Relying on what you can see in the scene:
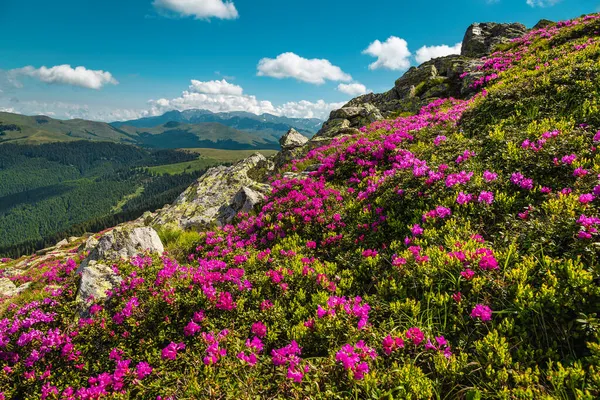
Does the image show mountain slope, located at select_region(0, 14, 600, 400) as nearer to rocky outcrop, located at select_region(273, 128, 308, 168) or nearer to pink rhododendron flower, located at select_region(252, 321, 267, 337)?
pink rhododendron flower, located at select_region(252, 321, 267, 337)

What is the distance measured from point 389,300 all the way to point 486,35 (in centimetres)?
5318

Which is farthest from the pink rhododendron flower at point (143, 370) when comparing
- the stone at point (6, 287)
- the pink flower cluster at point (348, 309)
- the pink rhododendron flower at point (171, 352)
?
the stone at point (6, 287)

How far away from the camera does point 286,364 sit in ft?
16.3

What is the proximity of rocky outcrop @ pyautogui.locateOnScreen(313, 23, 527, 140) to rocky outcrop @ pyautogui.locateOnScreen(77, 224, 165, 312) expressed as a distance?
58.2 feet

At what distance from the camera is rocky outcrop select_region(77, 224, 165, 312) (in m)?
8.30

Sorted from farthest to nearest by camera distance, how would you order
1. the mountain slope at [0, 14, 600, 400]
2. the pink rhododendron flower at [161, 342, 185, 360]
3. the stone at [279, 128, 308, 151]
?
1. the stone at [279, 128, 308, 151]
2. the pink rhododendron flower at [161, 342, 185, 360]
3. the mountain slope at [0, 14, 600, 400]

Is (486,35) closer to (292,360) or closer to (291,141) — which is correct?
(291,141)

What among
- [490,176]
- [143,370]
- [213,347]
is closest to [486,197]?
[490,176]

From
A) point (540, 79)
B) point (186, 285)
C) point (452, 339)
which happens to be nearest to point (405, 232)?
point (452, 339)

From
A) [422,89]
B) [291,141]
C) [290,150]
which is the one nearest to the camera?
[290,150]

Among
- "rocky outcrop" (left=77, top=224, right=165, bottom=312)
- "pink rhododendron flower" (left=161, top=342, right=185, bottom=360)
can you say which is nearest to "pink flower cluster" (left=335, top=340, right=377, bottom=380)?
"pink rhododendron flower" (left=161, top=342, right=185, bottom=360)

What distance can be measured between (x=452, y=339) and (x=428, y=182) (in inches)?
207

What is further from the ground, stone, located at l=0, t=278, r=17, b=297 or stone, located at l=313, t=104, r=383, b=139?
stone, located at l=313, t=104, r=383, b=139

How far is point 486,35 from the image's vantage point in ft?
140
